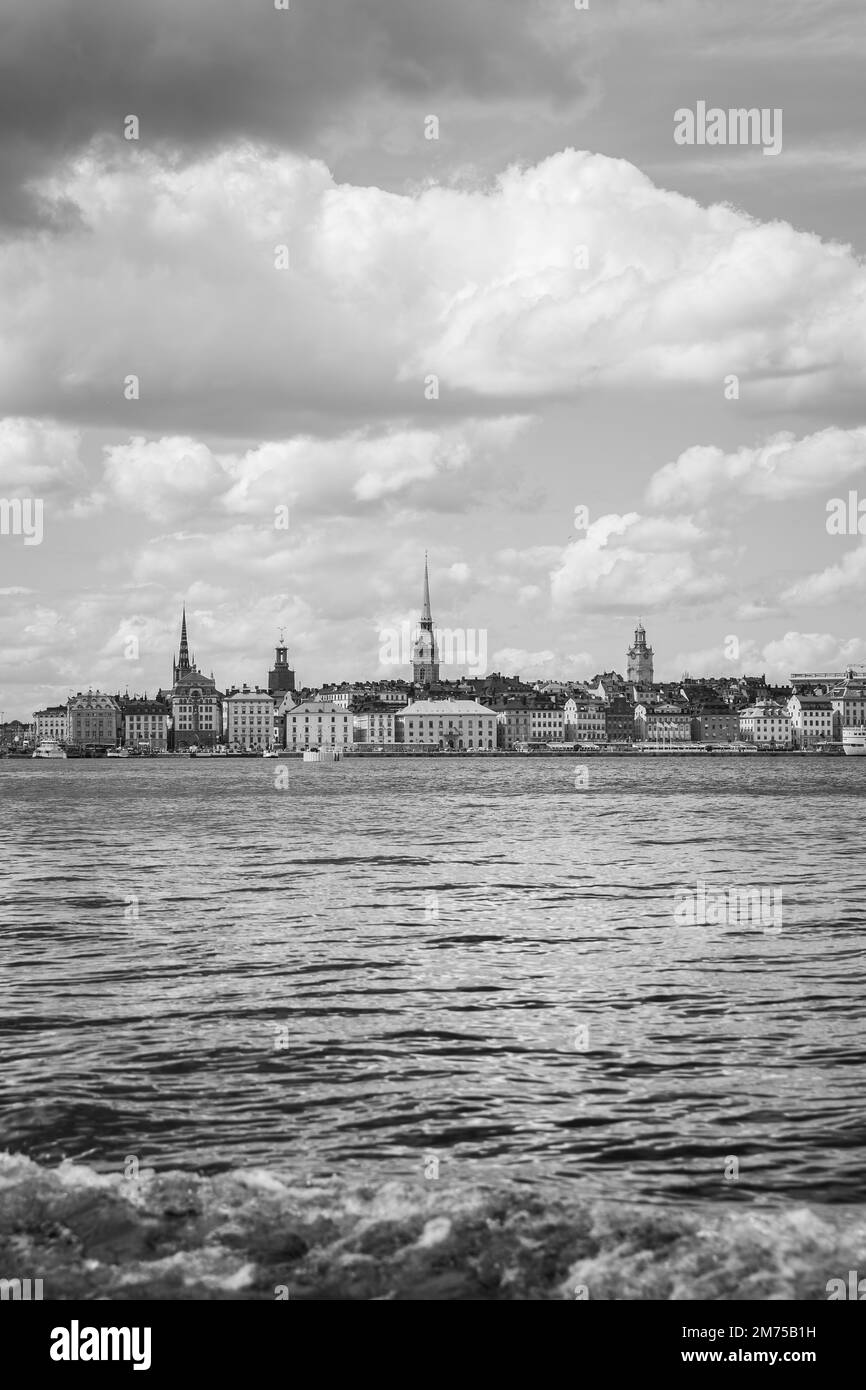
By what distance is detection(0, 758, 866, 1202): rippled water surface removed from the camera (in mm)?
10695

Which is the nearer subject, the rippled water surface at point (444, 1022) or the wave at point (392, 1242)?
the wave at point (392, 1242)

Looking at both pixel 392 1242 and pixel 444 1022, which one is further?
pixel 444 1022

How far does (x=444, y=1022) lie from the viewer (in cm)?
1551

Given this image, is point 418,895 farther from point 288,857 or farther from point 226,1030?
point 226,1030

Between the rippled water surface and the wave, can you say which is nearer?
the wave

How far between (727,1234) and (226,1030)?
745cm

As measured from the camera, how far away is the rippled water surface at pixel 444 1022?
10695 mm
